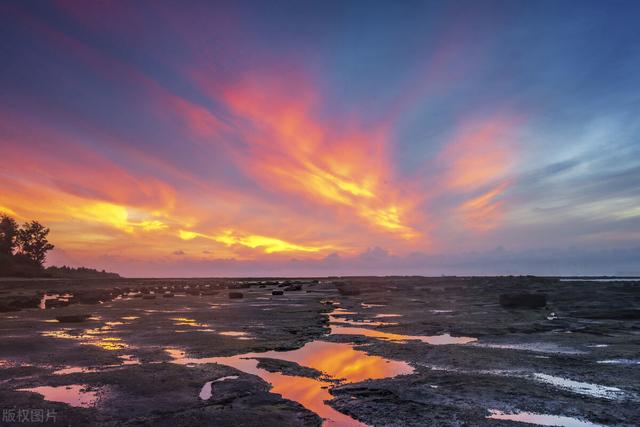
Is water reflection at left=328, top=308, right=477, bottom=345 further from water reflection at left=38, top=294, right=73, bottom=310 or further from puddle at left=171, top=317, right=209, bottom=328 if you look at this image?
water reflection at left=38, top=294, right=73, bottom=310

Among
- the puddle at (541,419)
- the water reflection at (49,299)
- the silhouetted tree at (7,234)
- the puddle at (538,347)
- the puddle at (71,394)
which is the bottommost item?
the puddle at (541,419)

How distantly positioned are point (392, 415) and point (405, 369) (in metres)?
4.42

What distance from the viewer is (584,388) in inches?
434

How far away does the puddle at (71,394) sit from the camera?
957 cm

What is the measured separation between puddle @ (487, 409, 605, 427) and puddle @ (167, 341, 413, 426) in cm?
323

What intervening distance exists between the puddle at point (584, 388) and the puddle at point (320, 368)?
4.02 meters

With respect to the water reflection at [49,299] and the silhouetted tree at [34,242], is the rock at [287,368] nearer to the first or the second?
the water reflection at [49,299]

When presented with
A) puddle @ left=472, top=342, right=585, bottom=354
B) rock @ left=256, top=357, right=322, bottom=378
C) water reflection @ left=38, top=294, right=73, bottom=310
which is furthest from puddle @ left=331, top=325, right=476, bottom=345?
water reflection @ left=38, top=294, right=73, bottom=310

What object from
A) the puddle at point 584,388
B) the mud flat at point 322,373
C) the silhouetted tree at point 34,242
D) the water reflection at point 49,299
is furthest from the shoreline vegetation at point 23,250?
the puddle at point 584,388

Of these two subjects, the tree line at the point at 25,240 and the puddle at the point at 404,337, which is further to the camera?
the tree line at the point at 25,240

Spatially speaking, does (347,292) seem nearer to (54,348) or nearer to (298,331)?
(298,331)

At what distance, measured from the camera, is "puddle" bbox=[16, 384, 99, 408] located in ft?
31.4

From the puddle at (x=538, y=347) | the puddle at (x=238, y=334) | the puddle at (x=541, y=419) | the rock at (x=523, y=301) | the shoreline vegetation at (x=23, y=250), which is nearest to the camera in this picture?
the puddle at (x=541, y=419)

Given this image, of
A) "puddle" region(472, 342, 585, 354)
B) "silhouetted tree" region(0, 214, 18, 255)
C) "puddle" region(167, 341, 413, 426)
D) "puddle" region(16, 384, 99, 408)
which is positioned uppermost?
"silhouetted tree" region(0, 214, 18, 255)
